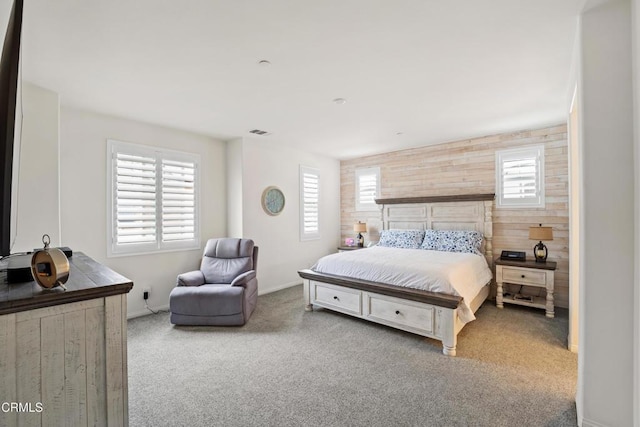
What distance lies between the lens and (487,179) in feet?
14.9

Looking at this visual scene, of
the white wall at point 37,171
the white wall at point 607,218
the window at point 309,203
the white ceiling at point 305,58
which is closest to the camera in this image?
the white wall at point 607,218

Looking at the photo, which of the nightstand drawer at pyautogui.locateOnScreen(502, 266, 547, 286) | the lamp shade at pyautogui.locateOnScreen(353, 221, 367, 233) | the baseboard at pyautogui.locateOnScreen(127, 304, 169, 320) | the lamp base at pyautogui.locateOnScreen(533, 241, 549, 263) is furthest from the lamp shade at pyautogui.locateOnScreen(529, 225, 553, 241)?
the baseboard at pyautogui.locateOnScreen(127, 304, 169, 320)

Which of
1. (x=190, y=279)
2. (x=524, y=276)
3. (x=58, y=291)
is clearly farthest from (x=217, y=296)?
(x=524, y=276)

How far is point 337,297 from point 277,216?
1.97 meters

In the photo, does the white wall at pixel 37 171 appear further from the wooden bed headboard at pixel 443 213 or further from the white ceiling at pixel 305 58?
the wooden bed headboard at pixel 443 213

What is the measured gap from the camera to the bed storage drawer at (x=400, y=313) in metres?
2.93

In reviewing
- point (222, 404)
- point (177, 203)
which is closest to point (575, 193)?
point (222, 404)

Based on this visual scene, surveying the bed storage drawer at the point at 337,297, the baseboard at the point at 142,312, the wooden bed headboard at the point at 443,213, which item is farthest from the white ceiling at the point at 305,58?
the baseboard at the point at 142,312

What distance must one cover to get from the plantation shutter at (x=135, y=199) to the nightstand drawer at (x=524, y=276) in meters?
4.83

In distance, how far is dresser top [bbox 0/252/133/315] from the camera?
42.8 inches

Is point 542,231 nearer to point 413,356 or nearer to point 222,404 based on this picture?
point 413,356

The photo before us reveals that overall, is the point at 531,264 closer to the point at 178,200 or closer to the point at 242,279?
the point at 242,279

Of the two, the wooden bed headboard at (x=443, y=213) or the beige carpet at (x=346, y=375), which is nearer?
the beige carpet at (x=346, y=375)

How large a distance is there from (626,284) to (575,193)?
1314 mm
